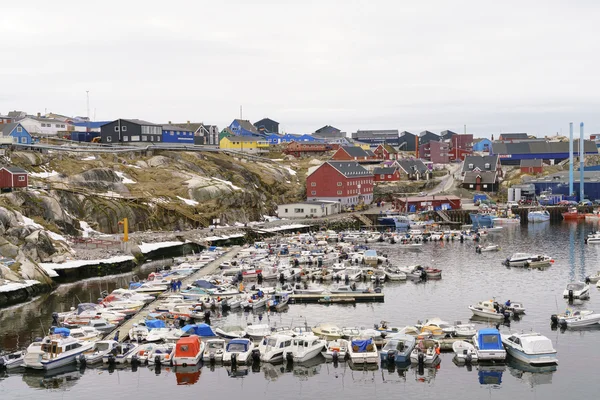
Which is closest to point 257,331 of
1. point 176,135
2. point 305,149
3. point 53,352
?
point 53,352

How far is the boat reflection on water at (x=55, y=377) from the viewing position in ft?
129

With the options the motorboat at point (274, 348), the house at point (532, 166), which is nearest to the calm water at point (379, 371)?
the motorboat at point (274, 348)

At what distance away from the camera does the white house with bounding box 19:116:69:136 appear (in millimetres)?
132125

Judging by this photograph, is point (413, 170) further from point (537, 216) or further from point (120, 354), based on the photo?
point (120, 354)

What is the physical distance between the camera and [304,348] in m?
42.6

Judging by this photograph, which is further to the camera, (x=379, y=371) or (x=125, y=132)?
(x=125, y=132)

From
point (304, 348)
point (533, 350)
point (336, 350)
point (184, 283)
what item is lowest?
point (336, 350)

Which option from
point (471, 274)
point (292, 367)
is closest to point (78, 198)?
point (471, 274)

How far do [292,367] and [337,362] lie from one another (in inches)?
104

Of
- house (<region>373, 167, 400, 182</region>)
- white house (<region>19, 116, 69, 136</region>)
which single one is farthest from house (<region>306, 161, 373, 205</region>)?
white house (<region>19, 116, 69, 136</region>)

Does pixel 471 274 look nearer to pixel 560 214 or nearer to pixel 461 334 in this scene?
pixel 461 334

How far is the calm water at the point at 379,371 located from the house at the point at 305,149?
3787 inches

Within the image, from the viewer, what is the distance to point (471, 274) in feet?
228

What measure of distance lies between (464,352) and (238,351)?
1292 cm
